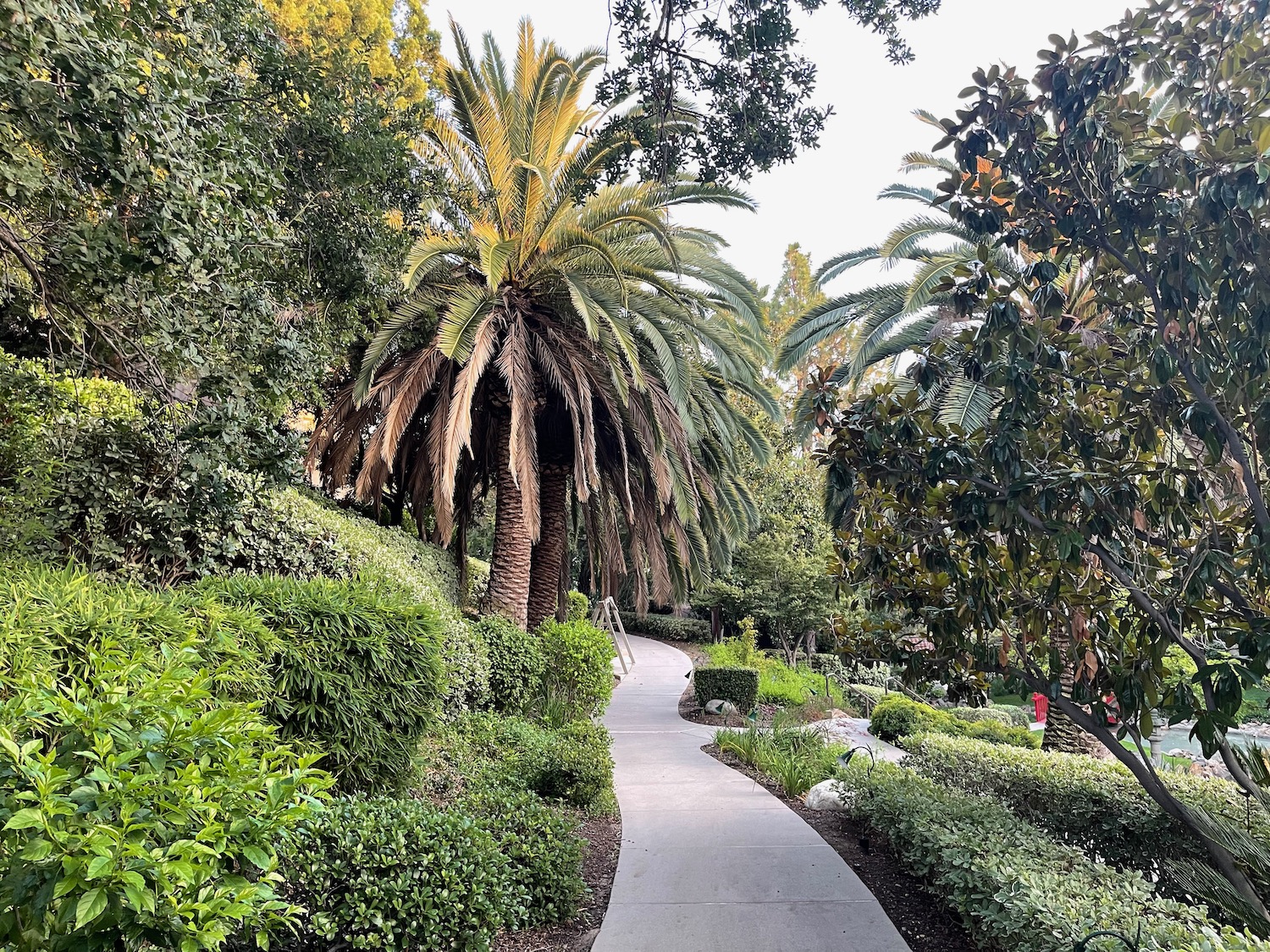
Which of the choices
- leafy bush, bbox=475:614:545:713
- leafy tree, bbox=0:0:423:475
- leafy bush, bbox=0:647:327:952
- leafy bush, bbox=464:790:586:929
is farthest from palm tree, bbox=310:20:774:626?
leafy bush, bbox=0:647:327:952

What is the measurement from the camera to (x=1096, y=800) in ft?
16.6

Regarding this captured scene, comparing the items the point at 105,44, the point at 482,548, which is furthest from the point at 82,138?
the point at 482,548

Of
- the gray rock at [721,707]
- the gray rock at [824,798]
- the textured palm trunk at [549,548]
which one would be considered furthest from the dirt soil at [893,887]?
the textured palm trunk at [549,548]

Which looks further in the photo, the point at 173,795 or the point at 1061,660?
the point at 1061,660

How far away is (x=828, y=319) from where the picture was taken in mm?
12977

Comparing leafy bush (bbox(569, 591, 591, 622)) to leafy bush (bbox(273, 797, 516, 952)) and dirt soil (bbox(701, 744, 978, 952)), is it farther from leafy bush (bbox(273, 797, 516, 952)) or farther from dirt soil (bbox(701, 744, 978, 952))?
leafy bush (bbox(273, 797, 516, 952))

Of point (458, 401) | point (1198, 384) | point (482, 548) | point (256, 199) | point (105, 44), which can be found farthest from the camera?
point (482, 548)

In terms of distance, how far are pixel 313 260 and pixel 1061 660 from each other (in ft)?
19.4

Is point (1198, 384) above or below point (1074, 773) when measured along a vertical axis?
above

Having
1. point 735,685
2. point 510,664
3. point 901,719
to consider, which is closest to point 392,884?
point 510,664

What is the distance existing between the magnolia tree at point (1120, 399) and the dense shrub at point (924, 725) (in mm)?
7435

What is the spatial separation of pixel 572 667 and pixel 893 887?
5670mm

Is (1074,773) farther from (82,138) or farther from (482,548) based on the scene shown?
(482,548)

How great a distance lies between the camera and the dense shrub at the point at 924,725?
11.2 m
